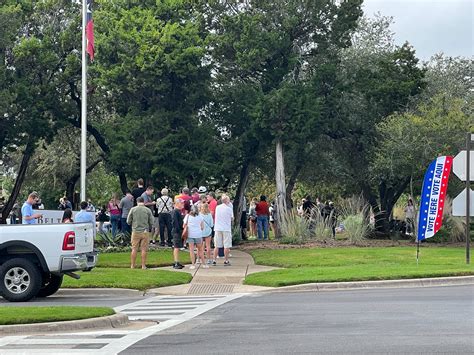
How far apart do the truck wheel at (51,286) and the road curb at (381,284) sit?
172 inches

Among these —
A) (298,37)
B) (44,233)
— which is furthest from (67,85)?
(44,233)

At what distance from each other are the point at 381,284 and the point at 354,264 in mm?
5141

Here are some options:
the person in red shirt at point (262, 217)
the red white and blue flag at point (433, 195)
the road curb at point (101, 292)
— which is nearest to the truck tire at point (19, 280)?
the road curb at point (101, 292)

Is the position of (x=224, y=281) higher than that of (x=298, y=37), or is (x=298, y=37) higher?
(x=298, y=37)

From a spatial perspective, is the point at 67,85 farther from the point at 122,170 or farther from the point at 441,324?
the point at 441,324

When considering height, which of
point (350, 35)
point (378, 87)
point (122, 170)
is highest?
point (350, 35)

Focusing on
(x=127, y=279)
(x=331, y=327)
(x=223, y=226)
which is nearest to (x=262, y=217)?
(x=223, y=226)

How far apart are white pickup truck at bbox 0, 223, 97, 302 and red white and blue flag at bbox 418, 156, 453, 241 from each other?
11049 millimetres

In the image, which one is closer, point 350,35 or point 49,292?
point 49,292

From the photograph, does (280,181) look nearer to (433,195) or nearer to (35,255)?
(433,195)

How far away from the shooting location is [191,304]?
1783cm

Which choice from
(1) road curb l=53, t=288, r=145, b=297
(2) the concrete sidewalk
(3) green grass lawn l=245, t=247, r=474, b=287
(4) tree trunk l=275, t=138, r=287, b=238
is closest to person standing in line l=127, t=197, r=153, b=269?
(2) the concrete sidewalk

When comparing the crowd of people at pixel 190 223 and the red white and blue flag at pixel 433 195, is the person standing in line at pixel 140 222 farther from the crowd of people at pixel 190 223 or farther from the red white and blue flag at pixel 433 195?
the red white and blue flag at pixel 433 195

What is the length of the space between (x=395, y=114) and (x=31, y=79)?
44.9ft
